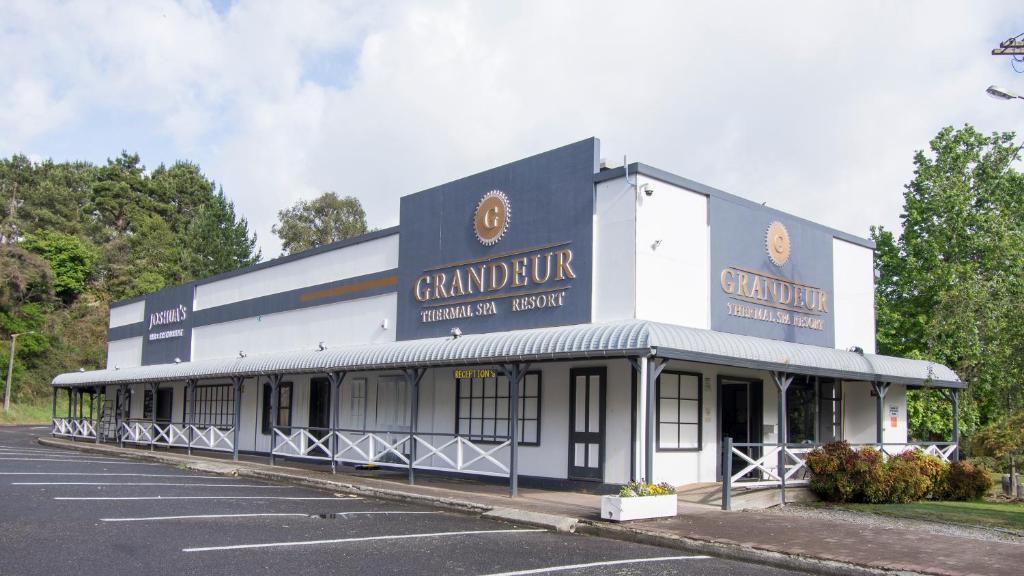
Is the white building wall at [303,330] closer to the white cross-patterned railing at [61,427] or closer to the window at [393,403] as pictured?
the window at [393,403]

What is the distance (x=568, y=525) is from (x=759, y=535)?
2.60 m

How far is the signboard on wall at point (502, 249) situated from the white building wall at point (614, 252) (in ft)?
0.60

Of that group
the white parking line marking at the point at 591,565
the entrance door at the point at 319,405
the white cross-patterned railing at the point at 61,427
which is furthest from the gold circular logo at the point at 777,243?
the white cross-patterned railing at the point at 61,427

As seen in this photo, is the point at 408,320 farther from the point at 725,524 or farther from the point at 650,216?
the point at 725,524

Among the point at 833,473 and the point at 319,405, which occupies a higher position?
the point at 319,405

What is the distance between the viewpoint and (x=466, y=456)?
19.0 metres

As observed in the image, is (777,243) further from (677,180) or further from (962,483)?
(962,483)

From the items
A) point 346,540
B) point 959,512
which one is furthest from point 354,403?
point 959,512

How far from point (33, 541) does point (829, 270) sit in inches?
660

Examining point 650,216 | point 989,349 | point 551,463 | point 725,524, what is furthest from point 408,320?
point 989,349

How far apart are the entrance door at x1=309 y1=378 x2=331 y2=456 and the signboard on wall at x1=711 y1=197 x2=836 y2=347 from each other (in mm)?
11355

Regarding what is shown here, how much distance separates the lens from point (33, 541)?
9.71 metres

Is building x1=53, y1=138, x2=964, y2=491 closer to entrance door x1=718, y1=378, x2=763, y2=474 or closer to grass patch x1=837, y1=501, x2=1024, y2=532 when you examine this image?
entrance door x1=718, y1=378, x2=763, y2=474

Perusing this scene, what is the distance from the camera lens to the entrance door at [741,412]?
58.7 feet
